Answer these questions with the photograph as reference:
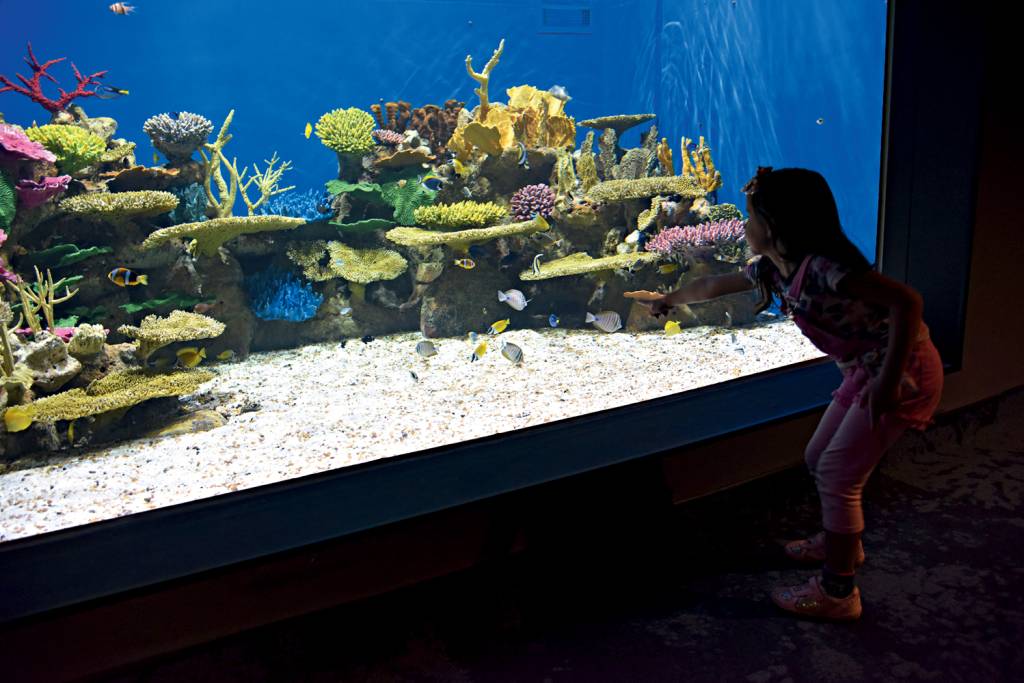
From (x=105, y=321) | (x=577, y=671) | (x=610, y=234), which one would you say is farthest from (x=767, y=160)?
(x=577, y=671)

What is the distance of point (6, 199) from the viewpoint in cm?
482

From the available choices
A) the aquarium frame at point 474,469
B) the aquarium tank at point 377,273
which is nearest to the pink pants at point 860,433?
the aquarium frame at point 474,469

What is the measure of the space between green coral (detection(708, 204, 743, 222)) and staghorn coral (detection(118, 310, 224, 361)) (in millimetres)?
5084

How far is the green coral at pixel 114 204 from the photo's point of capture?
501 cm

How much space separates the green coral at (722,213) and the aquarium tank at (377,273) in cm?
3

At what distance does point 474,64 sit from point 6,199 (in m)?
14.3

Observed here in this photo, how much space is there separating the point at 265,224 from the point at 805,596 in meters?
5.46

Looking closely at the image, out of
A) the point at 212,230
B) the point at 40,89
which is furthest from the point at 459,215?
the point at 40,89

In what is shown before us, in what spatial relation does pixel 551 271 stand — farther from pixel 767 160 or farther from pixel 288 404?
pixel 767 160

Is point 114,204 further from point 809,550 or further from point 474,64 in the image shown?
point 474,64

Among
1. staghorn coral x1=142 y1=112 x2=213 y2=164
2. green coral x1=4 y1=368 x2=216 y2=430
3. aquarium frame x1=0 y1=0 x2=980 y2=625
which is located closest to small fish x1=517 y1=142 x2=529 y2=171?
staghorn coral x1=142 y1=112 x2=213 y2=164

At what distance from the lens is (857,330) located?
4.65 feet

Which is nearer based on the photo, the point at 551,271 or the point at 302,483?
the point at 302,483

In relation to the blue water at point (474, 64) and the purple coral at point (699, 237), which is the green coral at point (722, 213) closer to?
the purple coral at point (699, 237)
